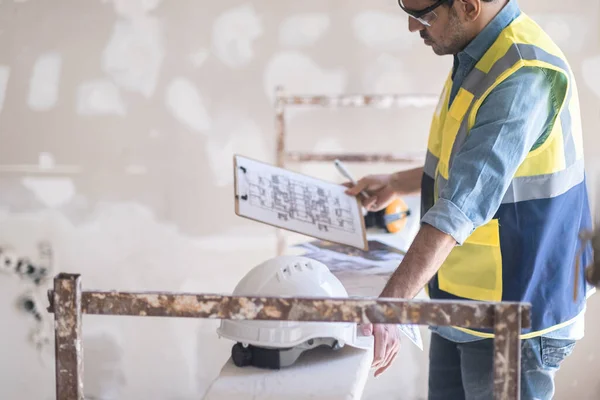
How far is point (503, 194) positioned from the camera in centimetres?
124

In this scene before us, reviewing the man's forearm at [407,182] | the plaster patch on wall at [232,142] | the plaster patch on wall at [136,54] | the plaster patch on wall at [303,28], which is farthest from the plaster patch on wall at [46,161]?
the man's forearm at [407,182]

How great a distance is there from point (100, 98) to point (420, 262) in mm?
2132

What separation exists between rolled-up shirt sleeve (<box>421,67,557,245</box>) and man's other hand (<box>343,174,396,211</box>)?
0.79 m

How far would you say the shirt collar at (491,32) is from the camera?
54.5 inches

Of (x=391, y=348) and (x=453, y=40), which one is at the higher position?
(x=453, y=40)

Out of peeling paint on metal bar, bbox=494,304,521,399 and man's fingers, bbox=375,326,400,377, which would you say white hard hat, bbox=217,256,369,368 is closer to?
man's fingers, bbox=375,326,400,377

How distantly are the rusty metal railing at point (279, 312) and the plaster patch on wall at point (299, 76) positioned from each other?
2.14 m

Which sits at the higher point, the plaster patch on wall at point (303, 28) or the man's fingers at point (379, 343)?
the plaster patch on wall at point (303, 28)

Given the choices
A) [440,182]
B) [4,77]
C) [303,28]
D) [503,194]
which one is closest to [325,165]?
[303,28]

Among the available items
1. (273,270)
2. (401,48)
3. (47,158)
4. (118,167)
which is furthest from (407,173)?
(47,158)

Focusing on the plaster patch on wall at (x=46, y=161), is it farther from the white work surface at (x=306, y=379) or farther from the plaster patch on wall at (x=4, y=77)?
the white work surface at (x=306, y=379)

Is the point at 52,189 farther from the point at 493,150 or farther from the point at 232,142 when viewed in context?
the point at 493,150

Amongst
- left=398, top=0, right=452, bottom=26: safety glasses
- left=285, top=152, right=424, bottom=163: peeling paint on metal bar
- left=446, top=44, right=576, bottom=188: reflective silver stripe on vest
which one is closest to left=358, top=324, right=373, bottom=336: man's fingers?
left=446, top=44, right=576, bottom=188: reflective silver stripe on vest

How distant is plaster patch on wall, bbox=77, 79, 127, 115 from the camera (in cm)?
303
